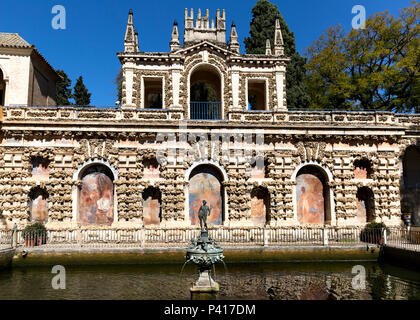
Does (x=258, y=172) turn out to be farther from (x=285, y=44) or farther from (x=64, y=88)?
(x=64, y=88)

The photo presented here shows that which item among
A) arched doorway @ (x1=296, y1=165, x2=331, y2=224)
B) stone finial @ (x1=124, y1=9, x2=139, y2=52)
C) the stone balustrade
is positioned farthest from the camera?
stone finial @ (x1=124, y1=9, x2=139, y2=52)

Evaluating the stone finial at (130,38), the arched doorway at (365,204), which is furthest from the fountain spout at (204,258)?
the stone finial at (130,38)

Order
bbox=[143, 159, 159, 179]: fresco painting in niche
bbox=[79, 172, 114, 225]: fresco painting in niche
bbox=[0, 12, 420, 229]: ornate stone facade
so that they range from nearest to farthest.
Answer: bbox=[0, 12, 420, 229]: ornate stone facade
bbox=[79, 172, 114, 225]: fresco painting in niche
bbox=[143, 159, 159, 179]: fresco painting in niche

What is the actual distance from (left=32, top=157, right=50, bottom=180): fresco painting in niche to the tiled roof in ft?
28.0

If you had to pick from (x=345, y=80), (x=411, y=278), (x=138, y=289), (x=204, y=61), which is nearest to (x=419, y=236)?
(x=411, y=278)

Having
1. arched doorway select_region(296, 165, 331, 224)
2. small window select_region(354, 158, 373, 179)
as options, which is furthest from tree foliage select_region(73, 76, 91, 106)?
small window select_region(354, 158, 373, 179)

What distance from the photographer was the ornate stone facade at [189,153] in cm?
2294

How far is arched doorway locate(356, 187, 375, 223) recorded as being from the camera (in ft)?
80.6

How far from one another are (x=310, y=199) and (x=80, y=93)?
3680 centimetres

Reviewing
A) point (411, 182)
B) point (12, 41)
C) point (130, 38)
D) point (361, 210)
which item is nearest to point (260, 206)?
point (361, 210)

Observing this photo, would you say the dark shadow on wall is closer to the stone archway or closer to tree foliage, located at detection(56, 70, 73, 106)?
the stone archway

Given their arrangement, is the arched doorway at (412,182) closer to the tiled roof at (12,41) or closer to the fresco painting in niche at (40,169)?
the fresco painting in niche at (40,169)

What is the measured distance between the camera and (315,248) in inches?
724
